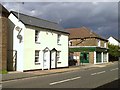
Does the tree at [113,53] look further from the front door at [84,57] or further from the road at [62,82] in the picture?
the road at [62,82]

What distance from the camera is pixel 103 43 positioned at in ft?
188

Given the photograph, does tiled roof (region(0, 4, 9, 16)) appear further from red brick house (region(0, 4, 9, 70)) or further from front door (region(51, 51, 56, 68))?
front door (region(51, 51, 56, 68))

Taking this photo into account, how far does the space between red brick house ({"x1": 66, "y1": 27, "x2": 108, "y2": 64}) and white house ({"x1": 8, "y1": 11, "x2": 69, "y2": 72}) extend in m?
18.3

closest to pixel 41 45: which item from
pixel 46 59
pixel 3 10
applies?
pixel 46 59

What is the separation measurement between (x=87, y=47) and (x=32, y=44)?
81.8ft

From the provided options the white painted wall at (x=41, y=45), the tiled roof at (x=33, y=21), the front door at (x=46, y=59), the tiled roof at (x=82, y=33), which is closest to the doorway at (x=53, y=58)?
the white painted wall at (x=41, y=45)

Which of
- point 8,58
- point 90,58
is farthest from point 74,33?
point 8,58

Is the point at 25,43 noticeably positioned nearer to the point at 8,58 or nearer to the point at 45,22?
the point at 8,58

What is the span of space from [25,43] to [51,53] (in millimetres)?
5229

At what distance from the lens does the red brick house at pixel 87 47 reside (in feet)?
169

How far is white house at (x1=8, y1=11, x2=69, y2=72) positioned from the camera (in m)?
27.7

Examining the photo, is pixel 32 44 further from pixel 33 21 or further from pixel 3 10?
pixel 3 10

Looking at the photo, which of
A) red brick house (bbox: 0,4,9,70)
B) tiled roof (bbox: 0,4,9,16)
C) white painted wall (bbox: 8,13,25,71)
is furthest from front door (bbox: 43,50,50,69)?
tiled roof (bbox: 0,4,9,16)

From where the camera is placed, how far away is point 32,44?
2883cm
